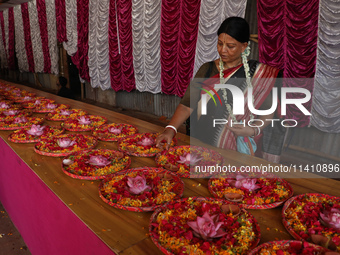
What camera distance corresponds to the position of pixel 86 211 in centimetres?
109

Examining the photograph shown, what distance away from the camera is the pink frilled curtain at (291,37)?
10.2 ft

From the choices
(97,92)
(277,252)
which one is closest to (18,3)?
(97,92)

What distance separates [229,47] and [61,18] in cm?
740

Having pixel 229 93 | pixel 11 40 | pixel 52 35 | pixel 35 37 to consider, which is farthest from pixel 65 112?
pixel 11 40

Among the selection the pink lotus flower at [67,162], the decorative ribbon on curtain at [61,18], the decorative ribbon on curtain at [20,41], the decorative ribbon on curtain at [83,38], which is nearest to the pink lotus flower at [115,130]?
the pink lotus flower at [67,162]

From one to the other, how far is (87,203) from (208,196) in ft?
1.80

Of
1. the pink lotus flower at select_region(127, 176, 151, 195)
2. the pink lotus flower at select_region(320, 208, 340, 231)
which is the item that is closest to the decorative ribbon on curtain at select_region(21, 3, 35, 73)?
the pink lotus flower at select_region(127, 176, 151, 195)

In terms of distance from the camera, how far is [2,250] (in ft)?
7.13

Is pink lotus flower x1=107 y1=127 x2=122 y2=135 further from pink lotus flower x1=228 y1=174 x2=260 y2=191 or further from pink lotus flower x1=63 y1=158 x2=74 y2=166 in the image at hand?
pink lotus flower x1=228 y1=174 x2=260 y2=191

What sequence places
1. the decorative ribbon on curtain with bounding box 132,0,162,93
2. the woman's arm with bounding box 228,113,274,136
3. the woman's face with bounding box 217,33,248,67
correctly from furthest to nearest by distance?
the decorative ribbon on curtain with bounding box 132,0,162,93
the woman's arm with bounding box 228,113,274,136
the woman's face with bounding box 217,33,248,67

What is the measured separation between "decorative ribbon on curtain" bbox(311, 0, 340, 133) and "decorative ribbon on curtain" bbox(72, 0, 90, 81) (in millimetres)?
5553

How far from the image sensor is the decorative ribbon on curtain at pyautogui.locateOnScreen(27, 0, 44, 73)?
9216 millimetres

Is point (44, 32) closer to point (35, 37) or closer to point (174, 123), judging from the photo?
point (35, 37)

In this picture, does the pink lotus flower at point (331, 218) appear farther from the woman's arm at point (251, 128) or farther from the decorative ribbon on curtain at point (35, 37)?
the decorative ribbon on curtain at point (35, 37)
